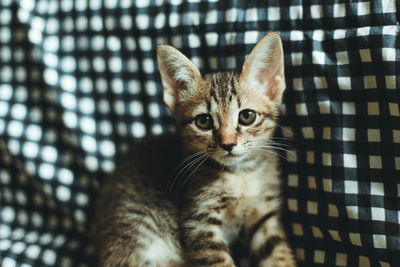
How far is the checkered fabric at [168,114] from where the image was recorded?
101 centimetres

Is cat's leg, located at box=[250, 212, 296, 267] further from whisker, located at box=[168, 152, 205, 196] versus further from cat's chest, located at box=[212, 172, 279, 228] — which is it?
whisker, located at box=[168, 152, 205, 196]

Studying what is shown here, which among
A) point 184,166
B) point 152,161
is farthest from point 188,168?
point 152,161

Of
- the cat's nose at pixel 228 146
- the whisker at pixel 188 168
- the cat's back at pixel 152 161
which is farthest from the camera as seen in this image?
the cat's back at pixel 152 161

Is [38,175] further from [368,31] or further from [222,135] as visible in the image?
[368,31]

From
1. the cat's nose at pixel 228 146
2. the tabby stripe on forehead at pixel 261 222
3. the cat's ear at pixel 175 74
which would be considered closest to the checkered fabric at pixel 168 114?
the tabby stripe on forehead at pixel 261 222

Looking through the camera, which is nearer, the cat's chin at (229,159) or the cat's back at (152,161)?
the cat's chin at (229,159)

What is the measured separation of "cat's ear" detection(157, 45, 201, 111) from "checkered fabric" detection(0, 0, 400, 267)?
0.52ft

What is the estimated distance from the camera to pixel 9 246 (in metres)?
1.35

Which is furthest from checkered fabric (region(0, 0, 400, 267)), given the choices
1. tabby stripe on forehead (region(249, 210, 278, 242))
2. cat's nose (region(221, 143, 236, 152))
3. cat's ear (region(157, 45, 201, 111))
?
cat's nose (region(221, 143, 236, 152))

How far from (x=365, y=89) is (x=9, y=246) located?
48.9 inches

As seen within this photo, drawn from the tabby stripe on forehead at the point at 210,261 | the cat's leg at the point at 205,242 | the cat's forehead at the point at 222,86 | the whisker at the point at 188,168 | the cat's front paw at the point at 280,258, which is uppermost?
the cat's forehead at the point at 222,86

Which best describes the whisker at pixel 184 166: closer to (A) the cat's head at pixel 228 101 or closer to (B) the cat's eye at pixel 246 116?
(A) the cat's head at pixel 228 101

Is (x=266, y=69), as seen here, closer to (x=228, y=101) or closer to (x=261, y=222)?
(x=228, y=101)

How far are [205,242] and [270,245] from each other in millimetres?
209
